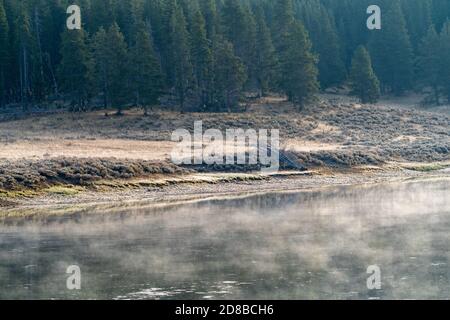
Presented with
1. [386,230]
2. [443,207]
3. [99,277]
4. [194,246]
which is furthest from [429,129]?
[99,277]

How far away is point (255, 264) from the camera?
912 inches

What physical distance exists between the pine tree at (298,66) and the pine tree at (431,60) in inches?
815

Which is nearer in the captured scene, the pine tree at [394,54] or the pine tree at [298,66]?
the pine tree at [298,66]

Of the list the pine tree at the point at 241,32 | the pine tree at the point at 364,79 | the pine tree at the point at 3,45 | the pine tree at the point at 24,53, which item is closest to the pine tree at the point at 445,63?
Result: the pine tree at the point at 364,79

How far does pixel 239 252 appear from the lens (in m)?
25.1

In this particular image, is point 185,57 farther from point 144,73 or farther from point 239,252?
point 239,252

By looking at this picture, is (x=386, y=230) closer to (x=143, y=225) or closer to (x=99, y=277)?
(x=143, y=225)

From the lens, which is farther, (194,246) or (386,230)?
(386,230)

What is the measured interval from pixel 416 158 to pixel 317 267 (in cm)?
3783

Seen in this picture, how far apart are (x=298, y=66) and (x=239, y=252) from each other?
162 ft

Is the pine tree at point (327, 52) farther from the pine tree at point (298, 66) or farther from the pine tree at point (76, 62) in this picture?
the pine tree at point (76, 62)

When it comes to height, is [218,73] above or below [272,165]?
above

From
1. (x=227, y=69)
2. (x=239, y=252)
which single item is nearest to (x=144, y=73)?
(x=227, y=69)

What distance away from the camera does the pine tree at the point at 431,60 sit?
87.0 metres
